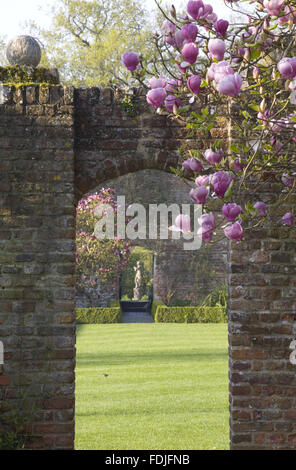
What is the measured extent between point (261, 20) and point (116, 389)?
6169 millimetres

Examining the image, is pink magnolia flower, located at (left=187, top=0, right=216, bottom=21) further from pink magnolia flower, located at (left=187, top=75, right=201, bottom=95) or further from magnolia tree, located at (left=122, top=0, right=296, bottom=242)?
pink magnolia flower, located at (left=187, top=75, right=201, bottom=95)

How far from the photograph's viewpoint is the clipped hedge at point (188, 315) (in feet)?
60.7

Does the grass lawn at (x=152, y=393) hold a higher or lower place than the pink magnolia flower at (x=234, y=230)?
lower

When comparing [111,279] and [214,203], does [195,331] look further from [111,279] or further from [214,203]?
[214,203]

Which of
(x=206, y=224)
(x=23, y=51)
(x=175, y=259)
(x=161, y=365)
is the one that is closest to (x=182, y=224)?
(x=206, y=224)

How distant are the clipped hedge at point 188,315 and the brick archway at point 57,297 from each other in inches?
533

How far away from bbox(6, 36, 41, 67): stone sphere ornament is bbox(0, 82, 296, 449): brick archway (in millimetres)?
502

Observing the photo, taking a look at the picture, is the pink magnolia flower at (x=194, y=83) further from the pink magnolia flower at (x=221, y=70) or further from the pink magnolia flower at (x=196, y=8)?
the pink magnolia flower at (x=196, y=8)

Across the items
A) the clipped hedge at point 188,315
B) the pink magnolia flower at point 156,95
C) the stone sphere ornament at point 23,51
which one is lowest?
the clipped hedge at point 188,315

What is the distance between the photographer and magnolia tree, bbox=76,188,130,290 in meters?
17.9

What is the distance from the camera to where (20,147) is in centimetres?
505

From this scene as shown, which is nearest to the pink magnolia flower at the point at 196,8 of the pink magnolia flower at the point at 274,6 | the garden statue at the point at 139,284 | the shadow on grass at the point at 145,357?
the pink magnolia flower at the point at 274,6

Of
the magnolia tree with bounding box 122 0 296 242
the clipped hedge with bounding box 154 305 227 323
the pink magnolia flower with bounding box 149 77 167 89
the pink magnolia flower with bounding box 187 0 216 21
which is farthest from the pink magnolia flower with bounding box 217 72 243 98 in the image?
the clipped hedge with bounding box 154 305 227 323
